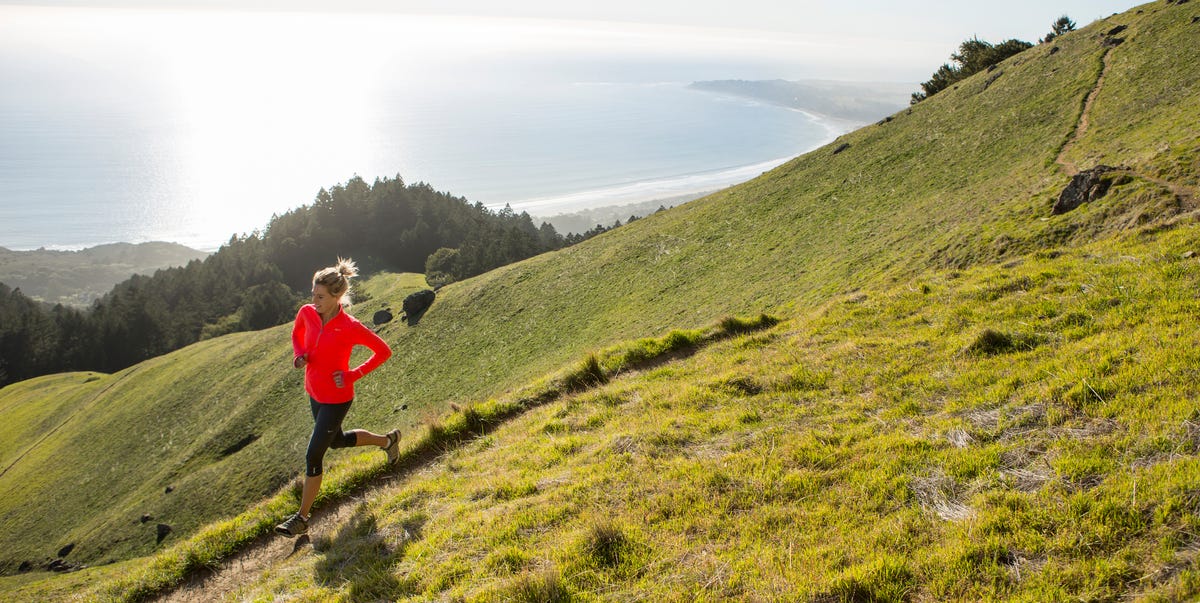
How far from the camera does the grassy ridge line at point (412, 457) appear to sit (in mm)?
8984

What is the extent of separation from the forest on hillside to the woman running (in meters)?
79.5

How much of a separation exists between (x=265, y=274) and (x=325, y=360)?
141008 mm

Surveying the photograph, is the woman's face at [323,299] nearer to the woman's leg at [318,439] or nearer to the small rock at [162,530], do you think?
the woman's leg at [318,439]

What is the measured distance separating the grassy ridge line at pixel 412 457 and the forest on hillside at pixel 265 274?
75939 millimetres

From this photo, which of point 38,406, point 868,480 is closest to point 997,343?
point 868,480

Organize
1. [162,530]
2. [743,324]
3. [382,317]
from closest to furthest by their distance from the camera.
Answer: [743,324] → [162,530] → [382,317]

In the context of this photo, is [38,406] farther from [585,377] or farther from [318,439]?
[318,439]

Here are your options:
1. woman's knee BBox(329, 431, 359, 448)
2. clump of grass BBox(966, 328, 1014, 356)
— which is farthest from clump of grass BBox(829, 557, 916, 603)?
woman's knee BBox(329, 431, 359, 448)

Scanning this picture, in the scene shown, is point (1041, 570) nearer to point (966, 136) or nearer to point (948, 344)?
point (948, 344)

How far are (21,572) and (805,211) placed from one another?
50.7m

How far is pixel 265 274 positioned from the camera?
12850 cm

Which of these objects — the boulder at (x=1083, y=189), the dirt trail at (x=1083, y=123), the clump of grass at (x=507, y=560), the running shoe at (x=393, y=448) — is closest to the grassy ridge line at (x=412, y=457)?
the running shoe at (x=393, y=448)

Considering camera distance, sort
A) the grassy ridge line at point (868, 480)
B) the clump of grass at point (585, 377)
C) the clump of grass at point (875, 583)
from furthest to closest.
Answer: the clump of grass at point (585, 377), the grassy ridge line at point (868, 480), the clump of grass at point (875, 583)

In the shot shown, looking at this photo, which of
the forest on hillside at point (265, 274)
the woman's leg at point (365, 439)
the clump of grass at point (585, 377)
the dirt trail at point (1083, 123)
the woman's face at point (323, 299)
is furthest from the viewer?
the forest on hillside at point (265, 274)
